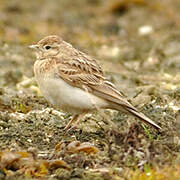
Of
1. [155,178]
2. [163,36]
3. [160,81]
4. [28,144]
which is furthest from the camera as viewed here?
[163,36]

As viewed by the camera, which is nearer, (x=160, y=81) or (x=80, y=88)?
(x=80, y=88)

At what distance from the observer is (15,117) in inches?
341

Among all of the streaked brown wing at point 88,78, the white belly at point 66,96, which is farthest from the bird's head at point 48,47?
the white belly at point 66,96

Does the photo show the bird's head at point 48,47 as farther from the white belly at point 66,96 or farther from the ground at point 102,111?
the ground at point 102,111

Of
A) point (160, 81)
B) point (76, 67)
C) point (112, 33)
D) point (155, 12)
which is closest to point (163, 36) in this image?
point (112, 33)

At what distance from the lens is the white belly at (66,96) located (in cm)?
790

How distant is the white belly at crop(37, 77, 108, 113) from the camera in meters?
7.90

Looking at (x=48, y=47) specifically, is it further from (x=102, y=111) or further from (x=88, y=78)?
(x=102, y=111)

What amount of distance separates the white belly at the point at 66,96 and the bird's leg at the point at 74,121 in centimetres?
19

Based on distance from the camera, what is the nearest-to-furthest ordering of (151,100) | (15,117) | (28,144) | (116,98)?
1. (28,144)
2. (116,98)
3. (15,117)
4. (151,100)

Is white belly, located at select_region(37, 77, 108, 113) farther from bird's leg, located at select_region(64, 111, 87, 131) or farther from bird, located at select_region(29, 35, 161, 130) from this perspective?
bird's leg, located at select_region(64, 111, 87, 131)

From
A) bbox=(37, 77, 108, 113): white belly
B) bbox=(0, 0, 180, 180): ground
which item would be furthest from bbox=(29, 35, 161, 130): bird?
bbox=(0, 0, 180, 180): ground

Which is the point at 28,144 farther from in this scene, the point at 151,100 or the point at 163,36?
the point at 163,36

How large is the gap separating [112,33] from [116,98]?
8.05 m
